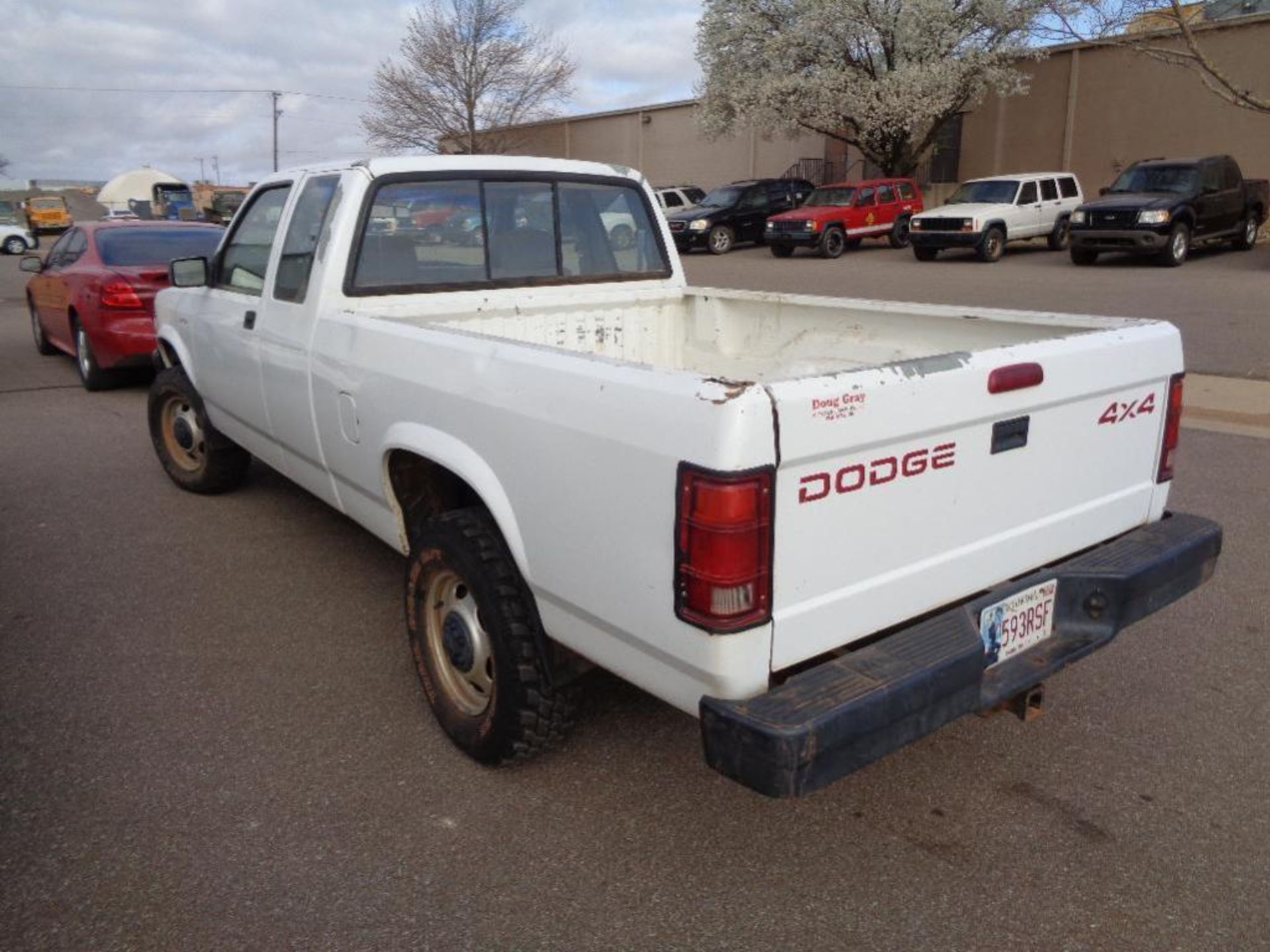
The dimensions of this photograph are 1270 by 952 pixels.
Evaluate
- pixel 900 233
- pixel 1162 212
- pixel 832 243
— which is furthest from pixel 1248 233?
pixel 832 243

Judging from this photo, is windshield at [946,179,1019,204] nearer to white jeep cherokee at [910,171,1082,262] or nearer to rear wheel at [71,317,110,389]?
white jeep cherokee at [910,171,1082,262]

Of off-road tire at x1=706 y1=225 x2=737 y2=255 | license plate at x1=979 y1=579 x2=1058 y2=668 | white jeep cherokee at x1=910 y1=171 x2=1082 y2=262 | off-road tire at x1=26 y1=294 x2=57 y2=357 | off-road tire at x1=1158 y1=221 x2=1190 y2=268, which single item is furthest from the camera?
off-road tire at x1=706 y1=225 x2=737 y2=255

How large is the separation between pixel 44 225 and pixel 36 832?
161 feet

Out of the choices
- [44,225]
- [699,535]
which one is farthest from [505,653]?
[44,225]

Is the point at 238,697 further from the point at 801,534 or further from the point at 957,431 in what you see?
the point at 957,431

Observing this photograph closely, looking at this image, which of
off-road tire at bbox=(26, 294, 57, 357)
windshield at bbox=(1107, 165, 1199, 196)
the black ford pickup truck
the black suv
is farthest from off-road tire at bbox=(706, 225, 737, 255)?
off-road tire at bbox=(26, 294, 57, 357)

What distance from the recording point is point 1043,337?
3.32 m

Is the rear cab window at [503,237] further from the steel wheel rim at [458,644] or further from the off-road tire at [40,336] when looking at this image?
the off-road tire at [40,336]

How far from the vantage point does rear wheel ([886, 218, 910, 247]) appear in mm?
26031

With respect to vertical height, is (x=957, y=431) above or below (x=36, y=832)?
above

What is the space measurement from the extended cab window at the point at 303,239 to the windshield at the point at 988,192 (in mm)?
20901

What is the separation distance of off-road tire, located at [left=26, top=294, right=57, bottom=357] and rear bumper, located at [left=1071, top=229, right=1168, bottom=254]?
58.2 feet

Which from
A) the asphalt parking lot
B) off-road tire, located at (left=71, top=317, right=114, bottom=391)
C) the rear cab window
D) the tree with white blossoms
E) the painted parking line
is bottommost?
the asphalt parking lot

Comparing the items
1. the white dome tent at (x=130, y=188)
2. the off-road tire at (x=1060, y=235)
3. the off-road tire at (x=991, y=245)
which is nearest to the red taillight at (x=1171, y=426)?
the off-road tire at (x=991, y=245)
